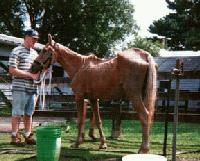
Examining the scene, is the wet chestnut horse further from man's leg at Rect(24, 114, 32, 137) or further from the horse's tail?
man's leg at Rect(24, 114, 32, 137)

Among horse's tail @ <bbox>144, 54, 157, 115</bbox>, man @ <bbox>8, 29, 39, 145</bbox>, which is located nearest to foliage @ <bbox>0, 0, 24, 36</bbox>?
man @ <bbox>8, 29, 39, 145</bbox>

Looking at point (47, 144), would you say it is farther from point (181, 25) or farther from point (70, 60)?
point (181, 25)

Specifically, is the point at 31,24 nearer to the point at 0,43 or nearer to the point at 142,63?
the point at 0,43

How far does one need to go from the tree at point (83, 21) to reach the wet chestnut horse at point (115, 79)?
32033 mm

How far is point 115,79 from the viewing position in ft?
23.0

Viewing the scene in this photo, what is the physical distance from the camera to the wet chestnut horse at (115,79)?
668 cm

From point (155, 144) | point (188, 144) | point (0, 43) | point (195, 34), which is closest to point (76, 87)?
point (155, 144)

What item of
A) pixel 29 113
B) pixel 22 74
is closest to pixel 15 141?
pixel 29 113

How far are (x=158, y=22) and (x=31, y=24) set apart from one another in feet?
41.1

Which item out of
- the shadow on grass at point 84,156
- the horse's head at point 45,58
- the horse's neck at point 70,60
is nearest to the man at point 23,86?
the horse's head at point 45,58

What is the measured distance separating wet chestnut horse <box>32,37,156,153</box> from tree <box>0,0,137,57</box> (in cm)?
3203

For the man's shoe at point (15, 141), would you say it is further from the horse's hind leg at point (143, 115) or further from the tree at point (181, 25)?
the tree at point (181, 25)

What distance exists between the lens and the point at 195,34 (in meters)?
21.2

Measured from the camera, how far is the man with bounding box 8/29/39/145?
784 cm
